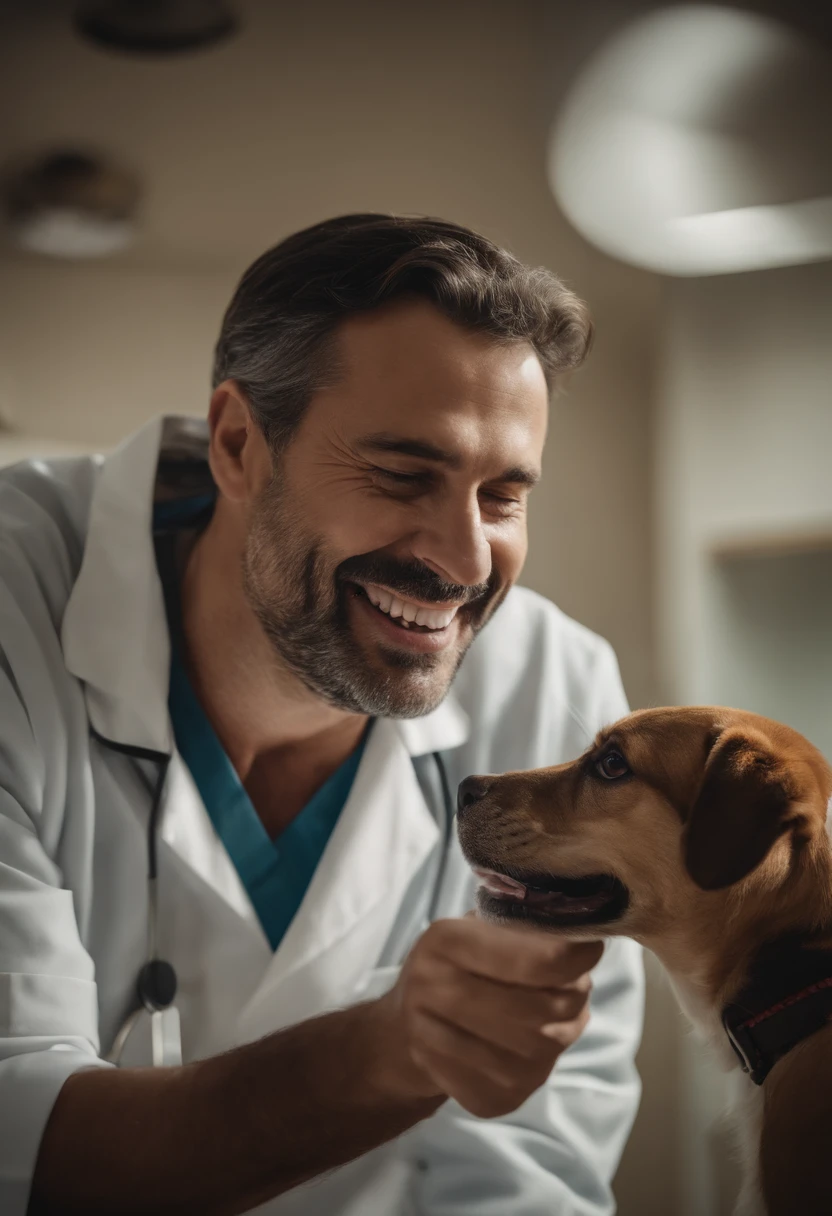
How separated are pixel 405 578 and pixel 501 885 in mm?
267

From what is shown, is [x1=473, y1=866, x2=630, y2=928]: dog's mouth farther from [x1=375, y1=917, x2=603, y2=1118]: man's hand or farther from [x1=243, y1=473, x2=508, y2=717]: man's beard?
[x1=243, y1=473, x2=508, y2=717]: man's beard

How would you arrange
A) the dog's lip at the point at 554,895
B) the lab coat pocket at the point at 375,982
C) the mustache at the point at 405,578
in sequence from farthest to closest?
the lab coat pocket at the point at 375,982 < the mustache at the point at 405,578 < the dog's lip at the point at 554,895

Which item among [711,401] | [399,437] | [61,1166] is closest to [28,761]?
[61,1166]

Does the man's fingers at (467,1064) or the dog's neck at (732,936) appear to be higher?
the dog's neck at (732,936)

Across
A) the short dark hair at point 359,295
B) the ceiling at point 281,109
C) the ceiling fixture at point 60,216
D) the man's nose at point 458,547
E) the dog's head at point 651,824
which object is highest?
the ceiling at point 281,109

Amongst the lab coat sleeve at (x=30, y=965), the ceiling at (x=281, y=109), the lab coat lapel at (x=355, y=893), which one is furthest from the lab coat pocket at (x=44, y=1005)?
the ceiling at (x=281, y=109)

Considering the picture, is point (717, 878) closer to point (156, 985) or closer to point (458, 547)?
point (458, 547)

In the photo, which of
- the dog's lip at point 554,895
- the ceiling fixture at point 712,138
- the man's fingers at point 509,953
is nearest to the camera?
the man's fingers at point 509,953

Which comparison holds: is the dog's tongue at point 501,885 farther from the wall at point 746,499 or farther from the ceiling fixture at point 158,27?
the ceiling fixture at point 158,27

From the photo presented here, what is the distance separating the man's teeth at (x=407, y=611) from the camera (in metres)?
0.89

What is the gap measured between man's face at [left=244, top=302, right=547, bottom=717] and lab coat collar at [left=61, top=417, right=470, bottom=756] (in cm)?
13

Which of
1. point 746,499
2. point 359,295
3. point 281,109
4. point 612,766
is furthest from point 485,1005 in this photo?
Result: point 281,109

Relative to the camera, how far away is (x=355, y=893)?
953 millimetres

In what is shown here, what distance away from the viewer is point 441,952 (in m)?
0.68
